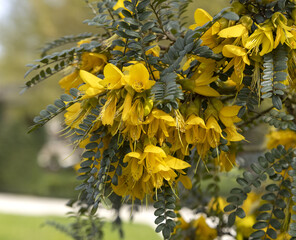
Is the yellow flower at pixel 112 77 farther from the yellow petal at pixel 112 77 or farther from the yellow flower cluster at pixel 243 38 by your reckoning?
the yellow flower cluster at pixel 243 38

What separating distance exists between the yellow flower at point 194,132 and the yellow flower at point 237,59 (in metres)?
0.12

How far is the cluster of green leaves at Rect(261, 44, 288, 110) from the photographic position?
74cm

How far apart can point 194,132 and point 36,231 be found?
486 cm

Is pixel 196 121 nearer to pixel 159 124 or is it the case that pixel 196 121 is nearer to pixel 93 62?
pixel 159 124

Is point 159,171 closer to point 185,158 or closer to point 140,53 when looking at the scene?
point 185,158

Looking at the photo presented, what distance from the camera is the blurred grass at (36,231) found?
4.73m

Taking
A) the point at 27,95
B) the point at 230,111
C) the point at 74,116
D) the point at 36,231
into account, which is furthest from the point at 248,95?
the point at 27,95

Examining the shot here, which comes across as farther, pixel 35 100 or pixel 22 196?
pixel 35 100

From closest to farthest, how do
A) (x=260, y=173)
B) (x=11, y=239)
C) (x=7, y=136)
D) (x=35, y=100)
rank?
(x=260, y=173)
(x=11, y=239)
(x=7, y=136)
(x=35, y=100)

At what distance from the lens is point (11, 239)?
4.73 meters

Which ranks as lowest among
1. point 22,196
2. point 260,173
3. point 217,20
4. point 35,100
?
point 22,196

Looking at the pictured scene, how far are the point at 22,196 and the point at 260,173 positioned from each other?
865cm

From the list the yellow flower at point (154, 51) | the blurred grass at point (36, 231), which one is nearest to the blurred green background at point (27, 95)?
the blurred grass at point (36, 231)

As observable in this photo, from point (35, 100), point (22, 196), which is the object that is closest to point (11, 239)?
point (22, 196)
